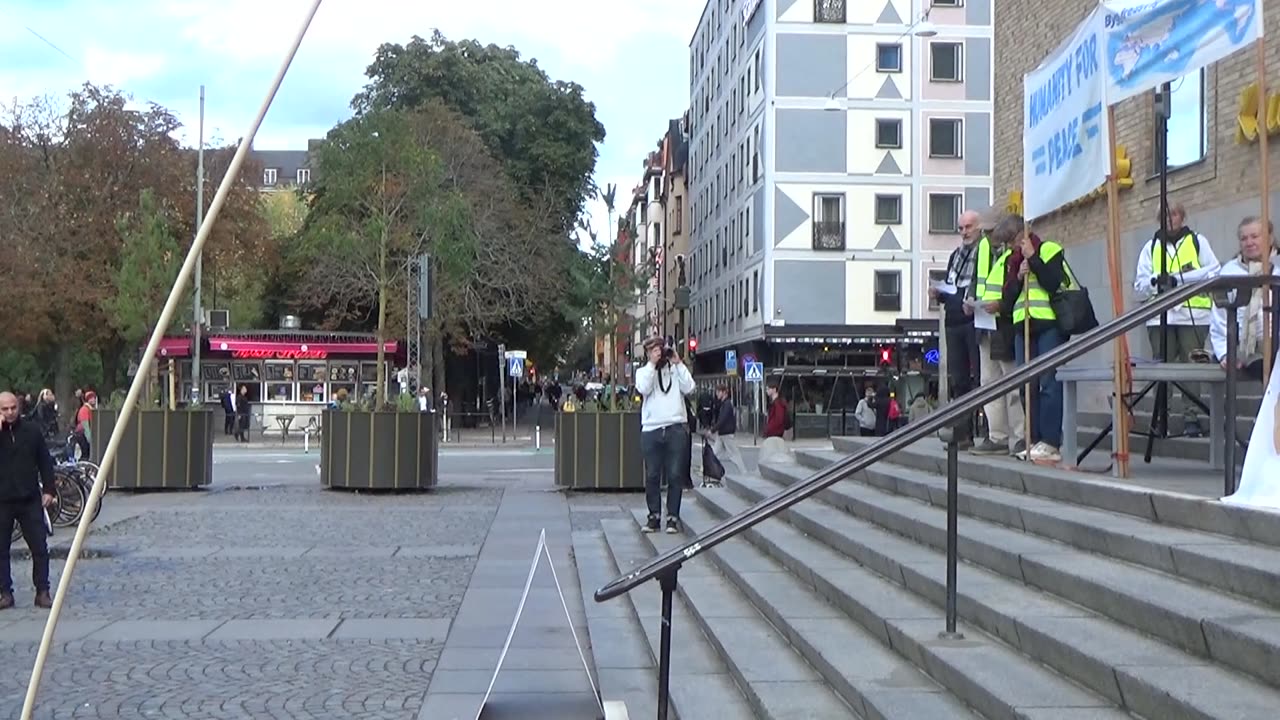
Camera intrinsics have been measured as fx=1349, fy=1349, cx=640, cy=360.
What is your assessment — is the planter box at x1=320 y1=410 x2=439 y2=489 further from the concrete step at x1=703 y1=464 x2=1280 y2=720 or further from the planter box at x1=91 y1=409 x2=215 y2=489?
the concrete step at x1=703 y1=464 x2=1280 y2=720

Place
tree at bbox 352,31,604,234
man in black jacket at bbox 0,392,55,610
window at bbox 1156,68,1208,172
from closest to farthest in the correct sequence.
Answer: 1. man in black jacket at bbox 0,392,55,610
2. window at bbox 1156,68,1208,172
3. tree at bbox 352,31,604,234

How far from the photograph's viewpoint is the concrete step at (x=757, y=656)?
5.93 metres

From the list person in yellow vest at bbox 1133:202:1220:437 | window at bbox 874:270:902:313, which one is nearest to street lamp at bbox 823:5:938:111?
window at bbox 874:270:902:313

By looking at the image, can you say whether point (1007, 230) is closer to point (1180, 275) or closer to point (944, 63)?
point (1180, 275)

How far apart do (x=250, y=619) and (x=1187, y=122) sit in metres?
9.31

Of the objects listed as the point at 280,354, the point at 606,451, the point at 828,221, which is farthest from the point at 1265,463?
the point at 828,221

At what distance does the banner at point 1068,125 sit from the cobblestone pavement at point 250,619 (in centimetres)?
511

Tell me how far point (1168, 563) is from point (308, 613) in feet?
20.1

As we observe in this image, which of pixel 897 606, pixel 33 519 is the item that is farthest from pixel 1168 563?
pixel 33 519

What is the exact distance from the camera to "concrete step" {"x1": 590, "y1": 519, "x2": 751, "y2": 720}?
21.0 feet

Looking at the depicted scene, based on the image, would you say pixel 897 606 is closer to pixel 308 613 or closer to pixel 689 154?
pixel 308 613

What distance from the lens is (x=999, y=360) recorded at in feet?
34.0

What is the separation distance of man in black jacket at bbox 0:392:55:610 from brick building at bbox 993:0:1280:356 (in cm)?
927

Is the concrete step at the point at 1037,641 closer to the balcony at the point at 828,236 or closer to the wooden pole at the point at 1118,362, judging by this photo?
the wooden pole at the point at 1118,362
